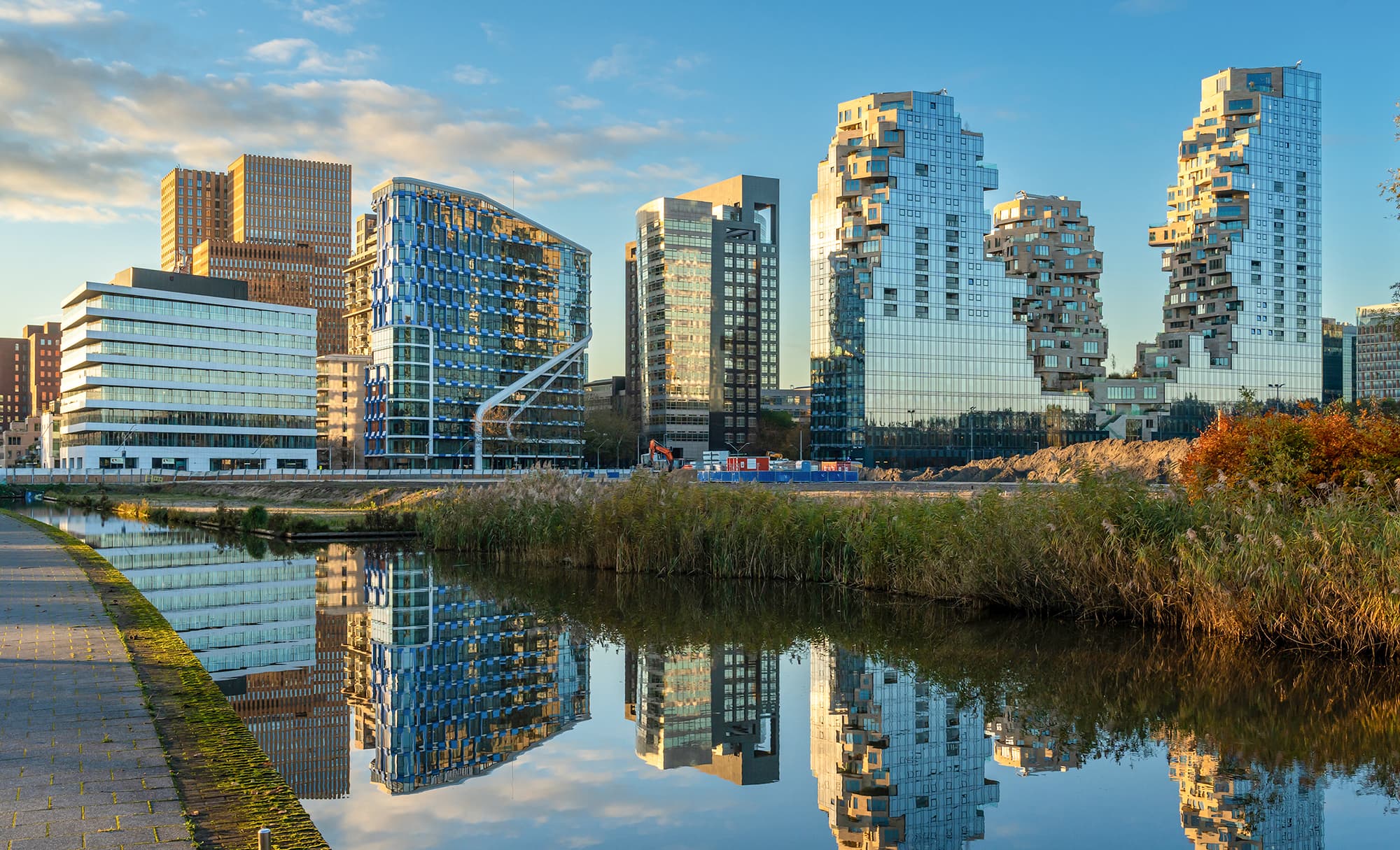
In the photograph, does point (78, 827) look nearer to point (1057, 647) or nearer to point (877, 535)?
point (1057, 647)

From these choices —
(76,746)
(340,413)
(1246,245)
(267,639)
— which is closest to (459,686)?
(267,639)

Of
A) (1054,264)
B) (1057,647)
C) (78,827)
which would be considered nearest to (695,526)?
(1057,647)

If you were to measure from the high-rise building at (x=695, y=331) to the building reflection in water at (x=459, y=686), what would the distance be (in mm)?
147909

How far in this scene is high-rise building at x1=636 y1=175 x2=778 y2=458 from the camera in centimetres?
17125

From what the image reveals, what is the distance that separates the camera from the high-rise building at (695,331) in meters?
171

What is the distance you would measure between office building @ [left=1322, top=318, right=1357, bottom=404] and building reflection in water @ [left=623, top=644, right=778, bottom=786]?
458 feet

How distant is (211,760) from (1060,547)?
14.7 metres

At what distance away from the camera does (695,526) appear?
88.1ft

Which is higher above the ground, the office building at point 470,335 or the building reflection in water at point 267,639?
the office building at point 470,335

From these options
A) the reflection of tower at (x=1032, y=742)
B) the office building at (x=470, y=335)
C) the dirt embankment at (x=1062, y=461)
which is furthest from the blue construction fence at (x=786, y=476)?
the office building at (x=470, y=335)

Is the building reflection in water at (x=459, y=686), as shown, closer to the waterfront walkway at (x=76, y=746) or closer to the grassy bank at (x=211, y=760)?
the grassy bank at (x=211, y=760)

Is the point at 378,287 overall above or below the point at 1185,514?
above

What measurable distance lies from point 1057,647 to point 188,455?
388 ft

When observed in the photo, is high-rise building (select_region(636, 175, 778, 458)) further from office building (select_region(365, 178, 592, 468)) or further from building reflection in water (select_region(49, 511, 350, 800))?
building reflection in water (select_region(49, 511, 350, 800))
